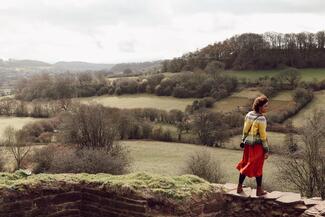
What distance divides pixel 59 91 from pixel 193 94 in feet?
86.0

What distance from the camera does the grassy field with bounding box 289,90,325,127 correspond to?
53091 mm

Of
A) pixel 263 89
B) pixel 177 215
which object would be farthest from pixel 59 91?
pixel 177 215

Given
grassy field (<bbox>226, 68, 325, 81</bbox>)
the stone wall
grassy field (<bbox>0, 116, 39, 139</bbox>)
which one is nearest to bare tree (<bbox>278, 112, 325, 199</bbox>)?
the stone wall

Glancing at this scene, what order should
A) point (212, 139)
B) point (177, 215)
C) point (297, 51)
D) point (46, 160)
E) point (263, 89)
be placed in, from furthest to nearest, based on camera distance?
point (297, 51) → point (263, 89) → point (212, 139) → point (46, 160) → point (177, 215)

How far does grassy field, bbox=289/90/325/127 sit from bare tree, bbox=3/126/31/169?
3198 cm

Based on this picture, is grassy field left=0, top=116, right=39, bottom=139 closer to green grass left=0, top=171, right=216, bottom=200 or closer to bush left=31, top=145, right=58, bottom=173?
bush left=31, top=145, right=58, bottom=173

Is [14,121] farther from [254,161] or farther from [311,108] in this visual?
[254,161]

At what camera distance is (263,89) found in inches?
2537

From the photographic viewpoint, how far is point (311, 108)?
183 ft

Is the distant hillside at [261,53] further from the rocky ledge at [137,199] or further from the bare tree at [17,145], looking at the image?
the rocky ledge at [137,199]

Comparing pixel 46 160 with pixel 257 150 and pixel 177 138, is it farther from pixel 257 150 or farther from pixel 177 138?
pixel 257 150

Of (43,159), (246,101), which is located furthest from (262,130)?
(246,101)

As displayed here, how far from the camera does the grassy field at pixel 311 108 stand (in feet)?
174

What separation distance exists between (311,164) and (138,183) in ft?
76.0
